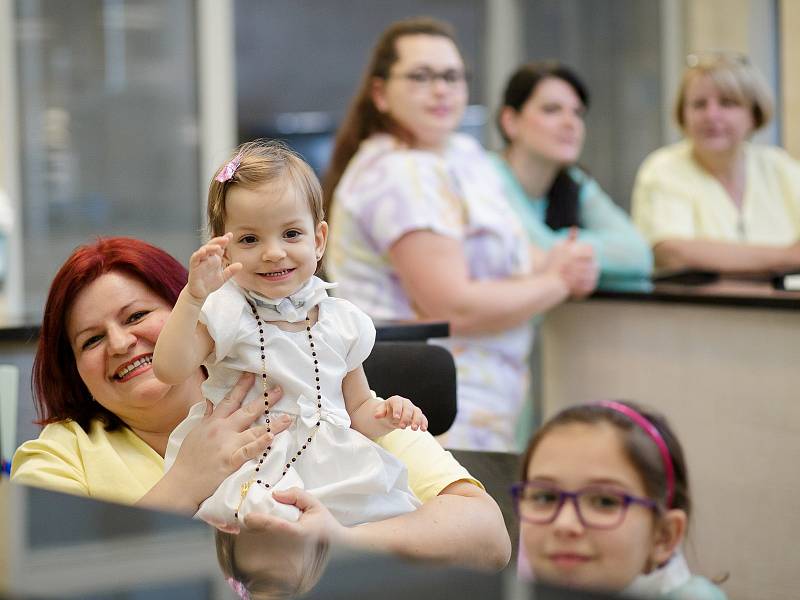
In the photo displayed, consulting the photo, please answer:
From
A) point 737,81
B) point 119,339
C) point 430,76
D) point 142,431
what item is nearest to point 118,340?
point 119,339

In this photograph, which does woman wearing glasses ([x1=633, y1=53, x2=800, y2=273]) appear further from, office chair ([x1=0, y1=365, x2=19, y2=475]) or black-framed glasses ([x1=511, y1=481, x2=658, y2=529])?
black-framed glasses ([x1=511, y1=481, x2=658, y2=529])

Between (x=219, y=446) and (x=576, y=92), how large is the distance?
214 centimetres

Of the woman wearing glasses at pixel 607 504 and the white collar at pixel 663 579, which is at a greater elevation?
the woman wearing glasses at pixel 607 504

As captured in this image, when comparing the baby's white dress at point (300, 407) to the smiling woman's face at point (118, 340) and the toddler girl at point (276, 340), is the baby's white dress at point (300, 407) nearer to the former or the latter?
the toddler girl at point (276, 340)

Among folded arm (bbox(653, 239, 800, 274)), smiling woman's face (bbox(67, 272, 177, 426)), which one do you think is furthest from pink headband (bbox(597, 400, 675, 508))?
folded arm (bbox(653, 239, 800, 274))

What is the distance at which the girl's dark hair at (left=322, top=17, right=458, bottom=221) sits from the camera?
236 centimetres

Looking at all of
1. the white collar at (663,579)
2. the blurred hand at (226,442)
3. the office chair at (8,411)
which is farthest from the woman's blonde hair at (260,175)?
the office chair at (8,411)

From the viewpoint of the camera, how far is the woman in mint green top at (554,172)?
113 inches

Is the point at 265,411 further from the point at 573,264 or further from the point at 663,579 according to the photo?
the point at 573,264

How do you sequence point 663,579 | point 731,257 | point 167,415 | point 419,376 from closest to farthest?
point 663,579
point 167,415
point 419,376
point 731,257

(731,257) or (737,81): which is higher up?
(737,81)

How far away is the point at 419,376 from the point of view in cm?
124

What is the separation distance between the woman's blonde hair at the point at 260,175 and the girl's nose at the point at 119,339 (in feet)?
0.63

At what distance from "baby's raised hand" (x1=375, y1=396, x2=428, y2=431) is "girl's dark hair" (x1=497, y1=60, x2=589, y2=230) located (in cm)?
195
